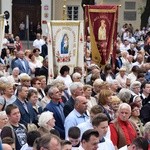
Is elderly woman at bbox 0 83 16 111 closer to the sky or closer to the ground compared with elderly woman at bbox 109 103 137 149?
closer to the sky

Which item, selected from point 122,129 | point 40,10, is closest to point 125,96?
point 122,129

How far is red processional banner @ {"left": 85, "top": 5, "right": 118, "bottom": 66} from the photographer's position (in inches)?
713

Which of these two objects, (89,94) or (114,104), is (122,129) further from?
(89,94)

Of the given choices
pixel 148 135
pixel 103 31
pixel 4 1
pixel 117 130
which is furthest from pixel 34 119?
pixel 4 1

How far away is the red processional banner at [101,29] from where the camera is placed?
18.1 meters

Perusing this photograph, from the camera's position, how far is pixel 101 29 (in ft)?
59.4

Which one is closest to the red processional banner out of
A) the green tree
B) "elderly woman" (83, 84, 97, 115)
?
"elderly woman" (83, 84, 97, 115)

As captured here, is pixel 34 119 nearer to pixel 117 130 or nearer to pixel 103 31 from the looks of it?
pixel 117 130

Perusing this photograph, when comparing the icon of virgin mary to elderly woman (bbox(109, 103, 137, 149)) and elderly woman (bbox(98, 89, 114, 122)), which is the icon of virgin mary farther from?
elderly woman (bbox(109, 103, 137, 149))

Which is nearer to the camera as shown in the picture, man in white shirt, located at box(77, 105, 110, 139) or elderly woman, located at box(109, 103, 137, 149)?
man in white shirt, located at box(77, 105, 110, 139)

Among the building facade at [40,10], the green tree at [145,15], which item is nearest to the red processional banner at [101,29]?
the building facade at [40,10]

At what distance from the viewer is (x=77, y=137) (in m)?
8.66

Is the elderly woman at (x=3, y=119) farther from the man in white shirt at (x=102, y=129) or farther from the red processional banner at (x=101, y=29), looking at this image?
the red processional banner at (x=101, y=29)

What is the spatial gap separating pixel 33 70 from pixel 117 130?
8868 millimetres
